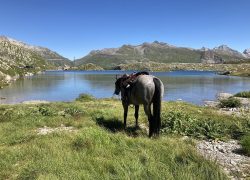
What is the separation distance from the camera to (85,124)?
13742 millimetres

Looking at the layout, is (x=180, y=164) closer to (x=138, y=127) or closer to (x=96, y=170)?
(x=96, y=170)

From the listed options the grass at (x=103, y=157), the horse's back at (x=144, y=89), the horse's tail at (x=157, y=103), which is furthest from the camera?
the horse's back at (x=144, y=89)

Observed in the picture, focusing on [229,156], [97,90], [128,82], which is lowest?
[97,90]

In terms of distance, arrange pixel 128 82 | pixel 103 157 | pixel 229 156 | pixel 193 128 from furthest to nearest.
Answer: pixel 128 82, pixel 193 128, pixel 229 156, pixel 103 157

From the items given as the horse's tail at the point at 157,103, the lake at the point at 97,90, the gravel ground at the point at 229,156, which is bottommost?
the lake at the point at 97,90

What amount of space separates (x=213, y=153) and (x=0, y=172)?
6.44 meters

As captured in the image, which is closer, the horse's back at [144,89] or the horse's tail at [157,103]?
the horse's tail at [157,103]

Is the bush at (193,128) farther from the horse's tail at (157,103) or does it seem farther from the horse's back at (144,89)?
the horse's back at (144,89)

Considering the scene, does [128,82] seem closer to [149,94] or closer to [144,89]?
[144,89]

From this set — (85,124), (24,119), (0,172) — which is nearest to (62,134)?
(85,124)

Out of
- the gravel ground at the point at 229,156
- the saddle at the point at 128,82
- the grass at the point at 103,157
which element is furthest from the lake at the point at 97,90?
the grass at the point at 103,157

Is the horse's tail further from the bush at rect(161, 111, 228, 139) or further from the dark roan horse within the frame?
the bush at rect(161, 111, 228, 139)

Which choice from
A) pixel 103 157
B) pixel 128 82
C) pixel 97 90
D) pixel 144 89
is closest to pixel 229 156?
pixel 103 157

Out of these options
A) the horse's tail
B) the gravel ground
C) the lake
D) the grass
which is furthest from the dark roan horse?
the lake
